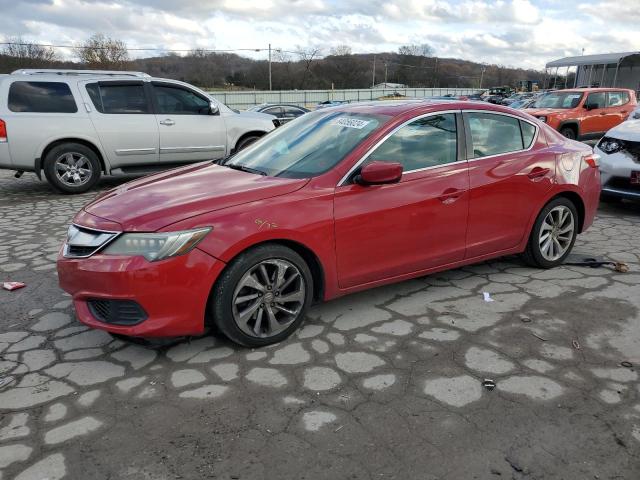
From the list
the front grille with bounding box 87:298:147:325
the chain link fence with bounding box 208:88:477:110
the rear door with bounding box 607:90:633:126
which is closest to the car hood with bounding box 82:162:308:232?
the front grille with bounding box 87:298:147:325

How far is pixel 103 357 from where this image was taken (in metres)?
3.33

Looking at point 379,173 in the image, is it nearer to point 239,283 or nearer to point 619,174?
point 239,283

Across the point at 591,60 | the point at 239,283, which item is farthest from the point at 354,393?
the point at 591,60

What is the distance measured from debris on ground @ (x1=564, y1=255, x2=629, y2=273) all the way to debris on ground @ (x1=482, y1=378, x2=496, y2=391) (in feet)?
8.25

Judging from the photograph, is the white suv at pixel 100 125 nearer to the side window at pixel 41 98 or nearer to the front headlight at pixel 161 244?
the side window at pixel 41 98

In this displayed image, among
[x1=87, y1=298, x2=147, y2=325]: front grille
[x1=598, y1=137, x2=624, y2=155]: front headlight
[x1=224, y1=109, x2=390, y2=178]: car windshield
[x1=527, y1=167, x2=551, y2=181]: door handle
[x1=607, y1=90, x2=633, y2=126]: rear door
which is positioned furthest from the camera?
[x1=607, y1=90, x2=633, y2=126]: rear door

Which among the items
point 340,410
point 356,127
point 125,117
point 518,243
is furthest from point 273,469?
point 125,117

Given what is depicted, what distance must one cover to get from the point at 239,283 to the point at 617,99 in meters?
15.4

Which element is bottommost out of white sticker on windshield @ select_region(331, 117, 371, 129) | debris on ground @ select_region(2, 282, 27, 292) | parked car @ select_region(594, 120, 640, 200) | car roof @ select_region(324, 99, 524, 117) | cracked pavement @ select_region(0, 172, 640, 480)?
debris on ground @ select_region(2, 282, 27, 292)

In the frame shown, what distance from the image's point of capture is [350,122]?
401 centimetres

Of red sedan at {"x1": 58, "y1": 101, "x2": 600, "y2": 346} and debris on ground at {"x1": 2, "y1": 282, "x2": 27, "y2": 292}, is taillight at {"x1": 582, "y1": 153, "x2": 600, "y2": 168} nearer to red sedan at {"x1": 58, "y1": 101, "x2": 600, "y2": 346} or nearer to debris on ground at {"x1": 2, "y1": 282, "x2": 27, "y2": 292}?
red sedan at {"x1": 58, "y1": 101, "x2": 600, "y2": 346}

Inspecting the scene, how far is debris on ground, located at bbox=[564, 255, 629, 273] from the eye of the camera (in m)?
4.80

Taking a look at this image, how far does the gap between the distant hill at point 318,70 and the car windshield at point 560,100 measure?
40.7 m

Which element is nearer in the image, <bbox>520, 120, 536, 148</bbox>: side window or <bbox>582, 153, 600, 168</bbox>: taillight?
<bbox>520, 120, 536, 148</bbox>: side window
